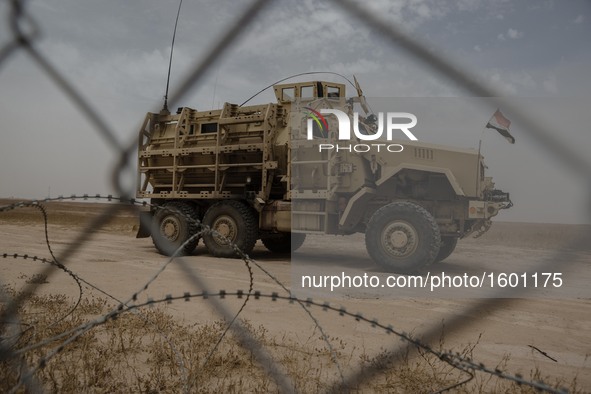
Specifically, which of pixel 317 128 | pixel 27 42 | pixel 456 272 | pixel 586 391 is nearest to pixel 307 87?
pixel 317 128

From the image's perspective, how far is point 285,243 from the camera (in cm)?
1124

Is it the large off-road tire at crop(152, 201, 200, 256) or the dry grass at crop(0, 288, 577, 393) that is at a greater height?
the large off-road tire at crop(152, 201, 200, 256)

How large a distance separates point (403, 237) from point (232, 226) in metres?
3.55

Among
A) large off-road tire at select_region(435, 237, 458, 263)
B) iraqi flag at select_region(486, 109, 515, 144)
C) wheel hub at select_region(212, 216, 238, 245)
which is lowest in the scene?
large off-road tire at select_region(435, 237, 458, 263)

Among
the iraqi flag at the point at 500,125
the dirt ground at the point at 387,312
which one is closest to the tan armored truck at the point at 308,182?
the dirt ground at the point at 387,312

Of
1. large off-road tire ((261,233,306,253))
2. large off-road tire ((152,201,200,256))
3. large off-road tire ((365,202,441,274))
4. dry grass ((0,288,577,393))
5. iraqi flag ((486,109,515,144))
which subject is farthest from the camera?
large off-road tire ((261,233,306,253))

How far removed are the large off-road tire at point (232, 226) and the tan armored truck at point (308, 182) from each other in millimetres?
21

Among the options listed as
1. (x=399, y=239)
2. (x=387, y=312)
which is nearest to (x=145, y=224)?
(x=399, y=239)

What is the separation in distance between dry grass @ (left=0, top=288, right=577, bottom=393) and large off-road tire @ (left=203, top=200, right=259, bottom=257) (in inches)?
199

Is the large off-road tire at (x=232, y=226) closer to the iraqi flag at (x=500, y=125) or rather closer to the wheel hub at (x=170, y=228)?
the wheel hub at (x=170, y=228)

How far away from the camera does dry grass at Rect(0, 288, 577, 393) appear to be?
2.82 metres

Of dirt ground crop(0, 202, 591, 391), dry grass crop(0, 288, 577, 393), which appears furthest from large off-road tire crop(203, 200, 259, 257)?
dry grass crop(0, 288, 577, 393)

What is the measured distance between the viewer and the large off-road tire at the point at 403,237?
23.1ft

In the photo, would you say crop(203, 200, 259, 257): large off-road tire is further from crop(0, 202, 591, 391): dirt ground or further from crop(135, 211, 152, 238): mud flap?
crop(135, 211, 152, 238): mud flap
